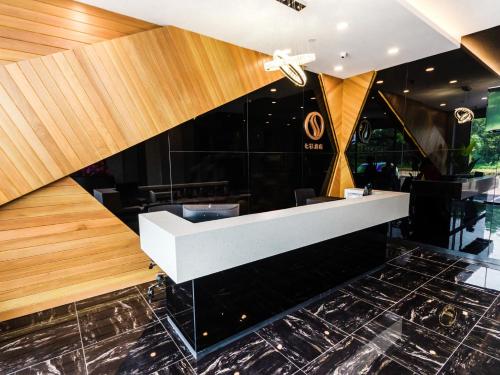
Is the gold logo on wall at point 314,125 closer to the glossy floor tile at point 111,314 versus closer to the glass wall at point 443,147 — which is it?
the glass wall at point 443,147

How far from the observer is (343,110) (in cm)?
643

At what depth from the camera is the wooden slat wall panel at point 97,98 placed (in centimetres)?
282

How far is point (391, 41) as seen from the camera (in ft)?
14.0

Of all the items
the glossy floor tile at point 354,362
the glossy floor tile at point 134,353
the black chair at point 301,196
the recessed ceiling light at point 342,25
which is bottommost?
the glossy floor tile at point 134,353

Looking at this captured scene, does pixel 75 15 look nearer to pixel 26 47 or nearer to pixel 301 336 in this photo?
pixel 26 47

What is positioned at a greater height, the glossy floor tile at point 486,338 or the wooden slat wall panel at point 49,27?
the wooden slat wall panel at point 49,27

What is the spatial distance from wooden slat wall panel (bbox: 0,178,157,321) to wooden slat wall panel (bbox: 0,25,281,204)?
0.26 metres

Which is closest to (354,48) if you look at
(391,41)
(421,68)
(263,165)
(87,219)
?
(391,41)

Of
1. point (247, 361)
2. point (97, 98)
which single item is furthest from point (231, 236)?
point (97, 98)

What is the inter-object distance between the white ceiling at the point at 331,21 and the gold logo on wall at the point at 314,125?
1311mm

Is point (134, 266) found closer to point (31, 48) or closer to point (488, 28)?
point (31, 48)

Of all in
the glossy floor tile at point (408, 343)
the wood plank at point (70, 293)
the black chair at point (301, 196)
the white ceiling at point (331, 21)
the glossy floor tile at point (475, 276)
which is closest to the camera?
the glossy floor tile at point (408, 343)

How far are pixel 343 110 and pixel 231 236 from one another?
17.7 feet

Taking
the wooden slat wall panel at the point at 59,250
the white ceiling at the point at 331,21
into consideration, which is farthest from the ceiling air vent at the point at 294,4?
the wooden slat wall panel at the point at 59,250
